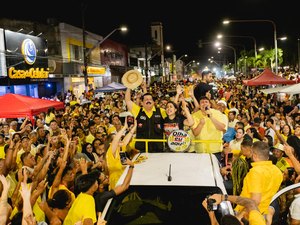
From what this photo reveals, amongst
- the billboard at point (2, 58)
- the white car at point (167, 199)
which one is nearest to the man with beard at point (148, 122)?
the white car at point (167, 199)

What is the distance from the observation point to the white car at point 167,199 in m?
3.61

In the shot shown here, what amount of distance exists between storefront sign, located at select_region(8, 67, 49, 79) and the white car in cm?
1939

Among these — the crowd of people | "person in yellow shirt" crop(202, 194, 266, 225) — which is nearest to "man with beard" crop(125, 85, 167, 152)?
the crowd of people

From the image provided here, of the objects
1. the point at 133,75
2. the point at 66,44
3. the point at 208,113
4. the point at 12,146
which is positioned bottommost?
the point at 12,146

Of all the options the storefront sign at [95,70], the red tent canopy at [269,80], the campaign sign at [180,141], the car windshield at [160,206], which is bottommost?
the car windshield at [160,206]

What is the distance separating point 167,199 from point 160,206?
14 centimetres

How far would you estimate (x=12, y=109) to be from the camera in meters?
7.77

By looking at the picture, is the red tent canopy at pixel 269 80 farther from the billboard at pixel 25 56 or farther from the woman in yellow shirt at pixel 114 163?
the woman in yellow shirt at pixel 114 163

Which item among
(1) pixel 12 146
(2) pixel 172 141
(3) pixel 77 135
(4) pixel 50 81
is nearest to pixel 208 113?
(2) pixel 172 141

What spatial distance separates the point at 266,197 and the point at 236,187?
39.5 inches

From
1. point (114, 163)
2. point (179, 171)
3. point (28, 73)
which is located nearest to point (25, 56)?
point (28, 73)

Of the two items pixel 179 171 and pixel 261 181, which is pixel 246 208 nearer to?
pixel 261 181

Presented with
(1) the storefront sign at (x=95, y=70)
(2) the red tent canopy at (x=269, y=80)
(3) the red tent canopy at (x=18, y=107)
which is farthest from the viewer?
(1) the storefront sign at (x=95, y=70)

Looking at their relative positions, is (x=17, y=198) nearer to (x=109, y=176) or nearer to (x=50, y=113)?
(x=109, y=176)
